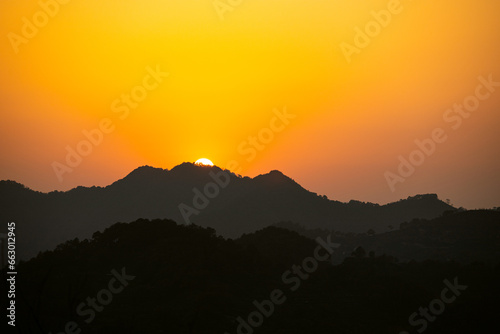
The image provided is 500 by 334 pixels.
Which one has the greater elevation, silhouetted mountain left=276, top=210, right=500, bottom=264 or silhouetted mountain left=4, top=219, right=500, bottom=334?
silhouetted mountain left=4, top=219, right=500, bottom=334

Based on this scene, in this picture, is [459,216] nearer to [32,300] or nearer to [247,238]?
[247,238]

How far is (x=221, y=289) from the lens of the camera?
146 ft

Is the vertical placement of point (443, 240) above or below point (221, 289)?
below

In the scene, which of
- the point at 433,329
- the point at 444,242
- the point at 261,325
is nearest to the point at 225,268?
the point at 261,325

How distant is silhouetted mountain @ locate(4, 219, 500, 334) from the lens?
3912cm

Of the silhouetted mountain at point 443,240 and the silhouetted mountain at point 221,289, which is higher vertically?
the silhouetted mountain at point 221,289

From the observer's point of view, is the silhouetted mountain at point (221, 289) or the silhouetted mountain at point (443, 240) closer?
the silhouetted mountain at point (221, 289)

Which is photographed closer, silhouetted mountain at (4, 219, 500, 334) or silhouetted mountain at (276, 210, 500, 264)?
silhouetted mountain at (4, 219, 500, 334)

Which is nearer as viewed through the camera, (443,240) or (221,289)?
(221,289)

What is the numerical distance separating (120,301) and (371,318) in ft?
65.2

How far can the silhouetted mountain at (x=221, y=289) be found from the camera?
39.1 m

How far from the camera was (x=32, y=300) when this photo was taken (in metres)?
40.1

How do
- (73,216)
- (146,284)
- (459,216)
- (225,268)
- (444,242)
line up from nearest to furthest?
(146,284) < (225,268) < (444,242) < (459,216) < (73,216)

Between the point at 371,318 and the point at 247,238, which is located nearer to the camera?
the point at 371,318
